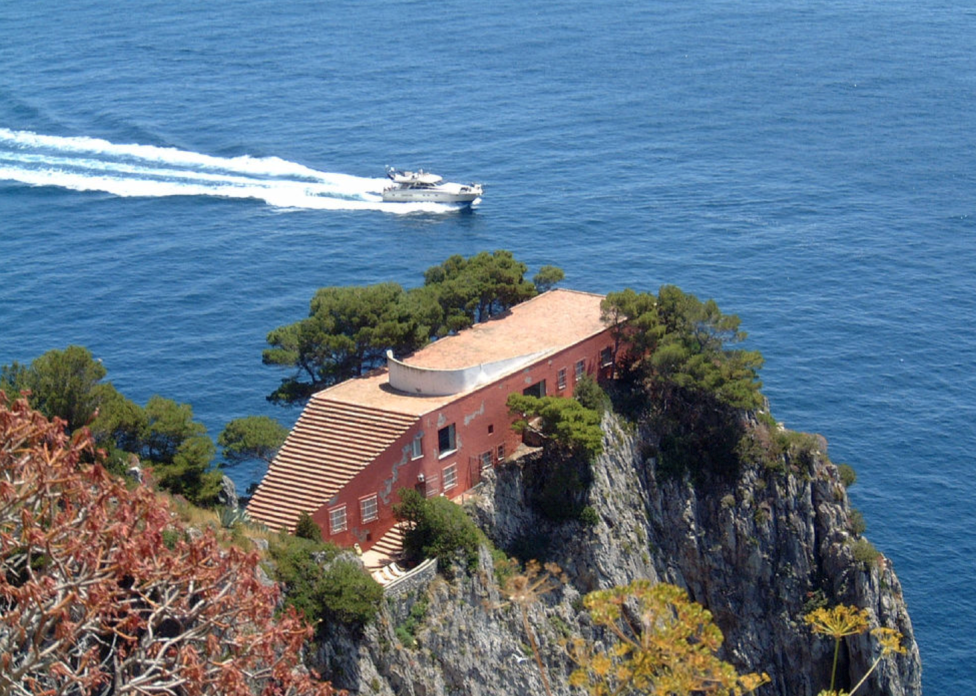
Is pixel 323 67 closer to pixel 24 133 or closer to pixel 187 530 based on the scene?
pixel 24 133

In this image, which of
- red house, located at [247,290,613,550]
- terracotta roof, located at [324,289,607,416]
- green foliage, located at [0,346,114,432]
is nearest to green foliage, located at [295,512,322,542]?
red house, located at [247,290,613,550]

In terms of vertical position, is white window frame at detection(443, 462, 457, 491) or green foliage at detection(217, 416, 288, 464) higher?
green foliage at detection(217, 416, 288, 464)

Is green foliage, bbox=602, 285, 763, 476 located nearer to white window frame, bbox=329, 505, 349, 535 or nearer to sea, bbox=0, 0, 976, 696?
white window frame, bbox=329, 505, 349, 535

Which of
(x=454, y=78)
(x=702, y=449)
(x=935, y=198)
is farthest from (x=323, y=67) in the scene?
(x=702, y=449)

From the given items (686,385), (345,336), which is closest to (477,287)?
(345,336)

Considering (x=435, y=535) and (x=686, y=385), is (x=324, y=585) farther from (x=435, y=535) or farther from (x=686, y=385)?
(x=686, y=385)
